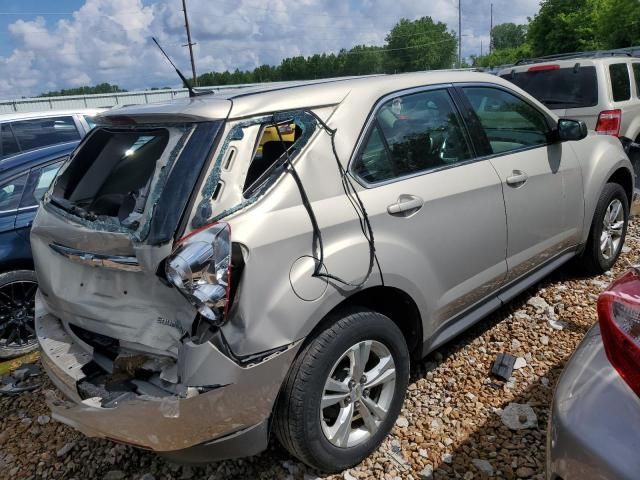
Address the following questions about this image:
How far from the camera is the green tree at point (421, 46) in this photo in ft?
328

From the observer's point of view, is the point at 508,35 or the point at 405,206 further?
the point at 508,35

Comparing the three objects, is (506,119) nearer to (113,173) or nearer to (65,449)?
(113,173)

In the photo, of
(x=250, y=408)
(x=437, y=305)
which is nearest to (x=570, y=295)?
(x=437, y=305)

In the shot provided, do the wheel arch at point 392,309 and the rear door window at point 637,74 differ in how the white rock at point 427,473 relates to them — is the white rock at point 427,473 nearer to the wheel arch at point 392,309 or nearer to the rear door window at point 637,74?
the wheel arch at point 392,309

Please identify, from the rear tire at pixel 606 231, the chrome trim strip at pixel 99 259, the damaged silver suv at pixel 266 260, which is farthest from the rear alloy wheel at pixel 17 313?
the rear tire at pixel 606 231

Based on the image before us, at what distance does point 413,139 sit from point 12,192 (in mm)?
3271

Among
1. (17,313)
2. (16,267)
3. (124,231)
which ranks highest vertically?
(124,231)

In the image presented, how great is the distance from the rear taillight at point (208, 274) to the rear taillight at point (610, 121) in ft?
19.6

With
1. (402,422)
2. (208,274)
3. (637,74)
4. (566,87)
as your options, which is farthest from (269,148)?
(637,74)

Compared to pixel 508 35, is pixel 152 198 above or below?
below

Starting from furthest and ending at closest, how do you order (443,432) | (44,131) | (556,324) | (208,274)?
(44,131)
(556,324)
(443,432)
(208,274)

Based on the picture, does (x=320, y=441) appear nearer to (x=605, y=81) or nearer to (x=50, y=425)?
(x=50, y=425)

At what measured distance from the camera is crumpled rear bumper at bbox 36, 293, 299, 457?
6.18 feet

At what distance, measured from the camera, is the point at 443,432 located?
8.92 feet
